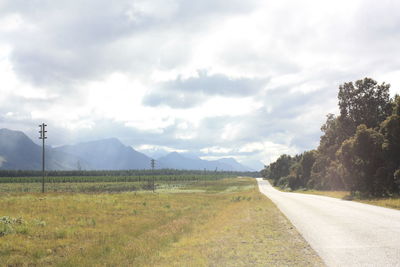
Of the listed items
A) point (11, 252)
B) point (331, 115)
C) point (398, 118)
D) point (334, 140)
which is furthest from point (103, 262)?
point (331, 115)

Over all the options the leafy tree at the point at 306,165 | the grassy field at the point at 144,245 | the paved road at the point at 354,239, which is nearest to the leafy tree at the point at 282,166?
the leafy tree at the point at 306,165

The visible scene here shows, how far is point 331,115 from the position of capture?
7838 centimetres

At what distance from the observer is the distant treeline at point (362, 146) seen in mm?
35906

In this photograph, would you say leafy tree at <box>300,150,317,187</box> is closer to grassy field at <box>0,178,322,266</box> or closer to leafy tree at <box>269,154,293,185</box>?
leafy tree at <box>269,154,293,185</box>

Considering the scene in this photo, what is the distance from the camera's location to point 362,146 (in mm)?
39188

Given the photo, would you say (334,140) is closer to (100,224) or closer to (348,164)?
(348,164)

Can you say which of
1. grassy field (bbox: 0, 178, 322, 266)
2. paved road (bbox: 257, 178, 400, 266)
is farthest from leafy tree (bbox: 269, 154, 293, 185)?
paved road (bbox: 257, 178, 400, 266)

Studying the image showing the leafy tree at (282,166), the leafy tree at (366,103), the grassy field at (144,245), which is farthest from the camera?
the leafy tree at (282,166)

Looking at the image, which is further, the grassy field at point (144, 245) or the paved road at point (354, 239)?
the grassy field at point (144, 245)

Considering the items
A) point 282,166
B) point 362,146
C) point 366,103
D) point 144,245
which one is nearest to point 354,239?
point 144,245

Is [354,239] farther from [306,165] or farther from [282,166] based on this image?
[282,166]

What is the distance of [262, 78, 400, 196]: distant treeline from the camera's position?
3591 cm

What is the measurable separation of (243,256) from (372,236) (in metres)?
5.61

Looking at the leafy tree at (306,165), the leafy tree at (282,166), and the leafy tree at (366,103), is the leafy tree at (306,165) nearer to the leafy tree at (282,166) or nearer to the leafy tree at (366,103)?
the leafy tree at (366,103)
